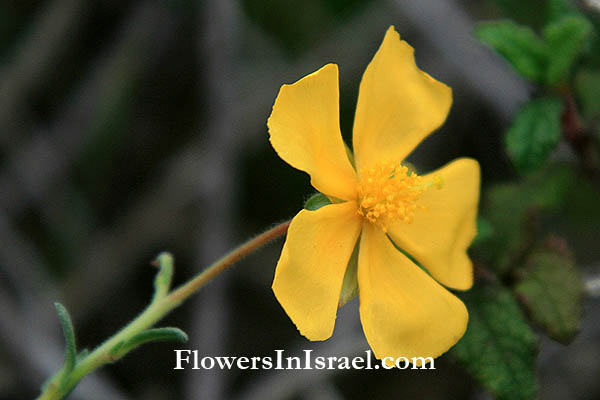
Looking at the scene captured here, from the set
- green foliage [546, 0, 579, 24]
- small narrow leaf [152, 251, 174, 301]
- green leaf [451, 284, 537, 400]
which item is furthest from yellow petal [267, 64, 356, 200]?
green foliage [546, 0, 579, 24]

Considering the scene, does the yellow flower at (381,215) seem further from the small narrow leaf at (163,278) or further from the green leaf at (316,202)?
the small narrow leaf at (163,278)

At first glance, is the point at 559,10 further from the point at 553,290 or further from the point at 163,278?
the point at 163,278

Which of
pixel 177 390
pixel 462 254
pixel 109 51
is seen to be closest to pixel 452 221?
pixel 462 254

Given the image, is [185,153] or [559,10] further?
[185,153]

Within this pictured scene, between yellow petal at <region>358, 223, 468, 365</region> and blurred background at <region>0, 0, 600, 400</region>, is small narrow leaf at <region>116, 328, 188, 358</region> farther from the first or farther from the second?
blurred background at <region>0, 0, 600, 400</region>

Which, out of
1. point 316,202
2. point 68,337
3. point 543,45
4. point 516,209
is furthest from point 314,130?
point 516,209

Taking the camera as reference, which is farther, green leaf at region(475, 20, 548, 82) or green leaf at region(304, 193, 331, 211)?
green leaf at region(475, 20, 548, 82)
